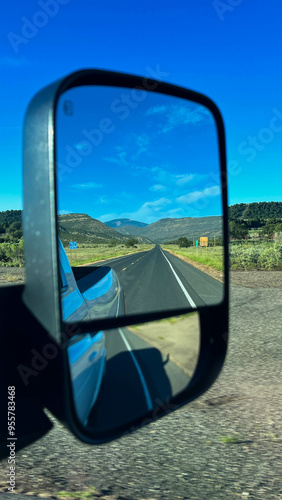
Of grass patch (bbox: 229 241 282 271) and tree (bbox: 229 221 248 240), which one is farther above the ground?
tree (bbox: 229 221 248 240)

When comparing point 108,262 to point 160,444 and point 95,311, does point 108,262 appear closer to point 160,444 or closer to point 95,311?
point 95,311

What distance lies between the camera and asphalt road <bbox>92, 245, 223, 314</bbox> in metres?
1.66

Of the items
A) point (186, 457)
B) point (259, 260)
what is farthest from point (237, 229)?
point (186, 457)

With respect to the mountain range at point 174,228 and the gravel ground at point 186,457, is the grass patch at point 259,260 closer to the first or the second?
the gravel ground at point 186,457

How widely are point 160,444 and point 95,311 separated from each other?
2170mm

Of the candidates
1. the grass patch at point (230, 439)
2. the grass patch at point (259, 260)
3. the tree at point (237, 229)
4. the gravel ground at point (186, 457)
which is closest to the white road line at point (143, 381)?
the gravel ground at point (186, 457)

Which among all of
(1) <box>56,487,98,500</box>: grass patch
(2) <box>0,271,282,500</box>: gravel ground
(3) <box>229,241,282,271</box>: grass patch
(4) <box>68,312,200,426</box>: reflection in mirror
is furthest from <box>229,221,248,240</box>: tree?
(3) <box>229,241,282,271</box>: grass patch

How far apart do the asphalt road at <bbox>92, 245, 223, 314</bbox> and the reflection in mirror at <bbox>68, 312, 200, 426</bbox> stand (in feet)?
0.24

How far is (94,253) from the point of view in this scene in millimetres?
1644

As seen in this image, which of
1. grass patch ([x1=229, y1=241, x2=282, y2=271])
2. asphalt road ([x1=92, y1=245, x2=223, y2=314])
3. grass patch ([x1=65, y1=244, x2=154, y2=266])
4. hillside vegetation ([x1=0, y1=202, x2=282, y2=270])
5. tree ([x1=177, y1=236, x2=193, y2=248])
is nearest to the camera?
hillside vegetation ([x1=0, y1=202, x2=282, y2=270])

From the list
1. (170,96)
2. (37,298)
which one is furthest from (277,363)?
(37,298)

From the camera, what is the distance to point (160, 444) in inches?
134

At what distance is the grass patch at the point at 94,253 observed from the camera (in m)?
1.51

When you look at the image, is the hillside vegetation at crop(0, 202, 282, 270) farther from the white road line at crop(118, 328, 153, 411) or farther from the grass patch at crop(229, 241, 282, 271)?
the grass patch at crop(229, 241, 282, 271)
